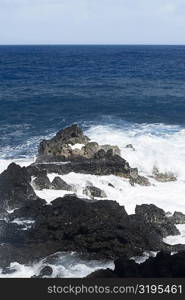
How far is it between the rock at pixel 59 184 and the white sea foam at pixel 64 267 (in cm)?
743

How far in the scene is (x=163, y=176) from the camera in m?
Answer: 30.3

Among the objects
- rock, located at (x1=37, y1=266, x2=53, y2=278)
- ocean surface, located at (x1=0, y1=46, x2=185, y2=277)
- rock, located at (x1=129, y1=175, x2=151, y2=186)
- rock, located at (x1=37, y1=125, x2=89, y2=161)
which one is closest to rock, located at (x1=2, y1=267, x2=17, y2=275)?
ocean surface, located at (x1=0, y1=46, x2=185, y2=277)

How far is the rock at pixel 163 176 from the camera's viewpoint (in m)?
30.0

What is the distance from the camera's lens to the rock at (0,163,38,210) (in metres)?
23.8

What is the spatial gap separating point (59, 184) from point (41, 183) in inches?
35.4

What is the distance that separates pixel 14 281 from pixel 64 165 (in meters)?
15.5

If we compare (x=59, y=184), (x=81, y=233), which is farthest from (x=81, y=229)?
(x=59, y=184)

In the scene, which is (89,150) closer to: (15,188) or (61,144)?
(61,144)

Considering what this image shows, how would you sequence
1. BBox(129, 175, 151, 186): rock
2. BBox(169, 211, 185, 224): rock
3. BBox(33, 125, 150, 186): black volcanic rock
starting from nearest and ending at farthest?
1. BBox(169, 211, 185, 224): rock
2. BBox(129, 175, 151, 186): rock
3. BBox(33, 125, 150, 186): black volcanic rock

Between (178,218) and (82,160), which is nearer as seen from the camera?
(178,218)

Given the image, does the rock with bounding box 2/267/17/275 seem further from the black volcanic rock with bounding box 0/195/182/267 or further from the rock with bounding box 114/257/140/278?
the rock with bounding box 114/257/140/278

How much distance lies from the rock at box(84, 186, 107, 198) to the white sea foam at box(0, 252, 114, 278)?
7.24 meters

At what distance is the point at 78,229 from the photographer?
20.0m

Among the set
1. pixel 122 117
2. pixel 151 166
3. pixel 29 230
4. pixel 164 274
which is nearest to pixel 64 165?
pixel 151 166
